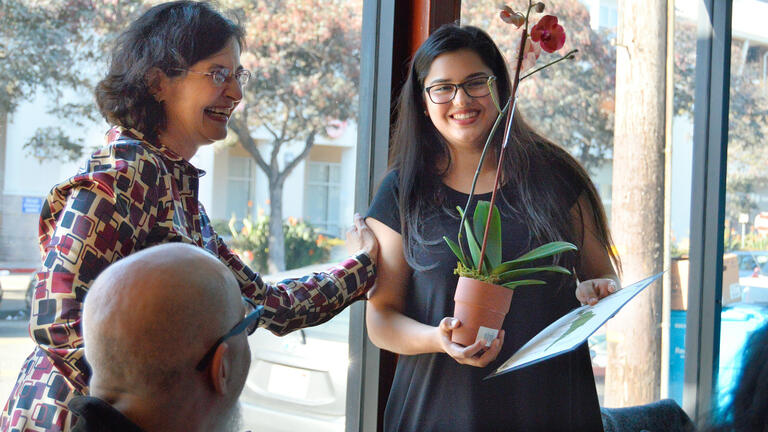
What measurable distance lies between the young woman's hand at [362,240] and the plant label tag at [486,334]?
0.45m

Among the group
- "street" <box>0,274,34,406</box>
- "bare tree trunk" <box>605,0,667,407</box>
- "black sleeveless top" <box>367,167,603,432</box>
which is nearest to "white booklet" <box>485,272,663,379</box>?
"black sleeveless top" <box>367,167,603,432</box>

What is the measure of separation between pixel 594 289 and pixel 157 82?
1.09 m

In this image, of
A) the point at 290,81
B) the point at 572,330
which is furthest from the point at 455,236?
the point at 290,81

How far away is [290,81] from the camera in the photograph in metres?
2.78

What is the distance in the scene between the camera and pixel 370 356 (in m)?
2.45

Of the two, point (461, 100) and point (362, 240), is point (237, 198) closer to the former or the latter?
point (362, 240)

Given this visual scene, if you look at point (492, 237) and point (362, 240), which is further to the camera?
point (362, 240)

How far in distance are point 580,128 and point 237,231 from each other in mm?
3178

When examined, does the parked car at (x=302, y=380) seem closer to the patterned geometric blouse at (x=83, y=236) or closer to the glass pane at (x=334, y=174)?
the glass pane at (x=334, y=174)

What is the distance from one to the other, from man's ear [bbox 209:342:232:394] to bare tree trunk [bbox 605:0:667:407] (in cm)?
408

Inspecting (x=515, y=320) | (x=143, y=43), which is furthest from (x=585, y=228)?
(x=143, y=43)

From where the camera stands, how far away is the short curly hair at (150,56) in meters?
1.51

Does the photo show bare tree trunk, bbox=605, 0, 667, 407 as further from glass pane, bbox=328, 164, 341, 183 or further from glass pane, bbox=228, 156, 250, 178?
glass pane, bbox=228, 156, 250, 178

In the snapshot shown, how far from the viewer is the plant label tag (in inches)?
62.6
